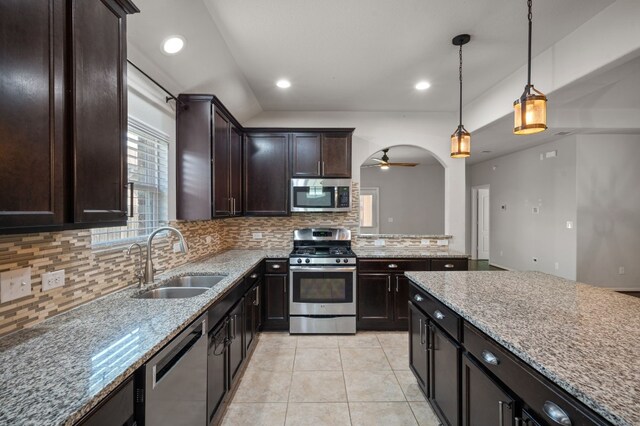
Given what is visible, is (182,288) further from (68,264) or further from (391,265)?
(391,265)

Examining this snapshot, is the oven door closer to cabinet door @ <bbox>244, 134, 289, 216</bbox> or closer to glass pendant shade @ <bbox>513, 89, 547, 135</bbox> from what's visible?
cabinet door @ <bbox>244, 134, 289, 216</bbox>

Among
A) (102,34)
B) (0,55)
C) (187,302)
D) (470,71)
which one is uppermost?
(470,71)

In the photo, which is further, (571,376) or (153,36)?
(153,36)

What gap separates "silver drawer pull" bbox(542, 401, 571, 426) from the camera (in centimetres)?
88

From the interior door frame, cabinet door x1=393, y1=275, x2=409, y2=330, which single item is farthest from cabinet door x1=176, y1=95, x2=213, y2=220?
the interior door frame

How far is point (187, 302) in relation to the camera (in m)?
1.64

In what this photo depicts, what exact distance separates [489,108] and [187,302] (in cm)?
369

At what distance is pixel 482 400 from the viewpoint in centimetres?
133

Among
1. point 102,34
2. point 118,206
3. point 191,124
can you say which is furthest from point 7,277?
point 191,124

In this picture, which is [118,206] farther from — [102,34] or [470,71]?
[470,71]

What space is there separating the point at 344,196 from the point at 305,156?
0.71m

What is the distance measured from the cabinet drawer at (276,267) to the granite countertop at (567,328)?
1.71 meters

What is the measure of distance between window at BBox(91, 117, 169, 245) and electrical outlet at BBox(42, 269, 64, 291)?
0.38m

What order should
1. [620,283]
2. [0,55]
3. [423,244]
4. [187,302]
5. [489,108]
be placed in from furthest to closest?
1. [620,283]
2. [423,244]
3. [489,108]
4. [187,302]
5. [0,55]
